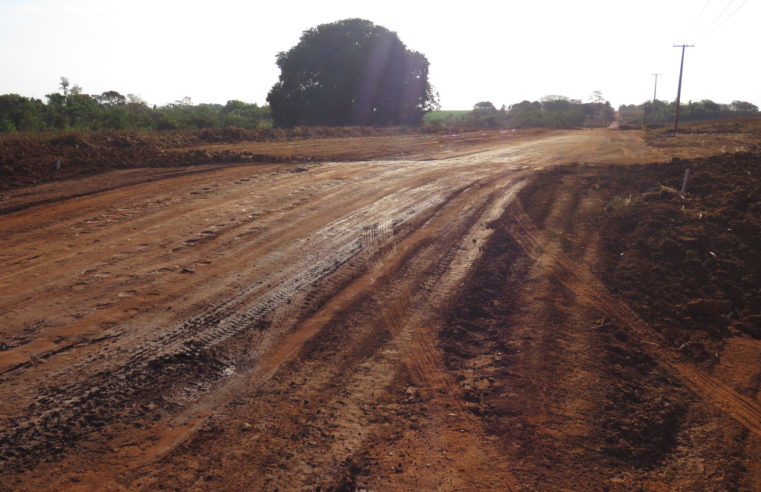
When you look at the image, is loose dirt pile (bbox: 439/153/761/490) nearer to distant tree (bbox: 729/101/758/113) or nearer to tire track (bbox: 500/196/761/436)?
tire track (bbox: 500/196/761/436)

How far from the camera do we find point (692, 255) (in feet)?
24.3

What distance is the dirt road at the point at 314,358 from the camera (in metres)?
3.51

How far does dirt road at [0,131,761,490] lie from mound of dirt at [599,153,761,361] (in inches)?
20.3

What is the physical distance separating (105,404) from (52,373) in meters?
0.73

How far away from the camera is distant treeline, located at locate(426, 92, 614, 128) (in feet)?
169

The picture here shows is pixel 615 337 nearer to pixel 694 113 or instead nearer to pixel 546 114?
pixel 546 114

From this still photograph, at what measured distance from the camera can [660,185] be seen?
428 inches

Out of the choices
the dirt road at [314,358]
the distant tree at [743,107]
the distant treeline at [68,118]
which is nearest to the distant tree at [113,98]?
the distant treeline at [68,118]

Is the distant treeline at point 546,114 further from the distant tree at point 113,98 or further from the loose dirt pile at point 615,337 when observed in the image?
the loose dirt pile at point 615,337

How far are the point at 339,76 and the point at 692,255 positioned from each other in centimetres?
3239

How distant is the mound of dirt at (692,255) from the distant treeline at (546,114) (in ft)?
134

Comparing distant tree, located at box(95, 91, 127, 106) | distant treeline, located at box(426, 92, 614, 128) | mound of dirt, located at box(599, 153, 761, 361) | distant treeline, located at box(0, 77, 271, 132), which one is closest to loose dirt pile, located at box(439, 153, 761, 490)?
mound of dirt, located at box(599, 153, 761, 361)

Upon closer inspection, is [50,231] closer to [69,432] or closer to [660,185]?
[69,432]

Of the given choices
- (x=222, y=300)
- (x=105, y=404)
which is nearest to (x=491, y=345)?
(x=222, y=300)
